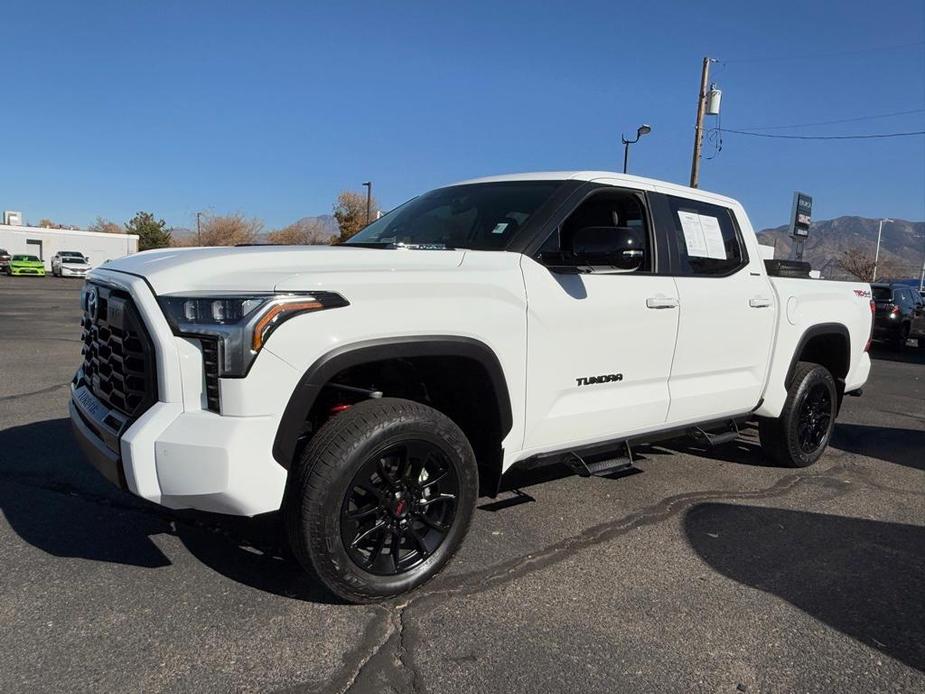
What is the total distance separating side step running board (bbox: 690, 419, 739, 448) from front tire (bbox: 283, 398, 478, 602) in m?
1.98

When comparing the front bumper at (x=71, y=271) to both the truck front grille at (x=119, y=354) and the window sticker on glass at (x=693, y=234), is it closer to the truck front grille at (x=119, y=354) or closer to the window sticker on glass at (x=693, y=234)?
the truck front grille at (x=119, y=354)

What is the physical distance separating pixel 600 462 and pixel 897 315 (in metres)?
16.5

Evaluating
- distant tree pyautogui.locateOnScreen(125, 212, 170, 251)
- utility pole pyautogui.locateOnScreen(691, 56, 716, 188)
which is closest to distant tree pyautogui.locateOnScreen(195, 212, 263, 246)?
distant tree pyautogui.locateOnScreen(125, 212, 170, 251)

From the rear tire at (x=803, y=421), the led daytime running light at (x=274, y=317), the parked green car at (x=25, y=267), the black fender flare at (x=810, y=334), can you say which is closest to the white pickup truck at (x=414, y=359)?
the led daytime running light at (x=274, y=317)

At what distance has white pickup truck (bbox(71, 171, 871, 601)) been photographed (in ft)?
8.32

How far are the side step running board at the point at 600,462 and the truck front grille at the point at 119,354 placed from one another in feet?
6.90

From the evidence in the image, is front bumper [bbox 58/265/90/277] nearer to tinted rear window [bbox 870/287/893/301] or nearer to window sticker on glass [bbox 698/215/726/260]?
tinted rear window [bbox 870/287/893/301]

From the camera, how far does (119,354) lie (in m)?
2.81

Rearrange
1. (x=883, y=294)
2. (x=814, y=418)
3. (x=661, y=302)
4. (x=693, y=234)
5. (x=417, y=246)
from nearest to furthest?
1. (x=417, y=246)
2. (x=661, y=302)
3. (x=693, y=234)
4. (x=814, y=418)
5. (x=883, y=294)

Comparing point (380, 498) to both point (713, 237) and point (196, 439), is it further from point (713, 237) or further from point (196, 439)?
point (713, 237)

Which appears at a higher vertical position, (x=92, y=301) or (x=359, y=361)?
(x=92, y=301)

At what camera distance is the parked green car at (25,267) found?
4209cm

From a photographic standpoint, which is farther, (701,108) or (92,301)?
(701,108)

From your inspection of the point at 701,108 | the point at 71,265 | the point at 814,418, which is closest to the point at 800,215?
the point at 701,108
